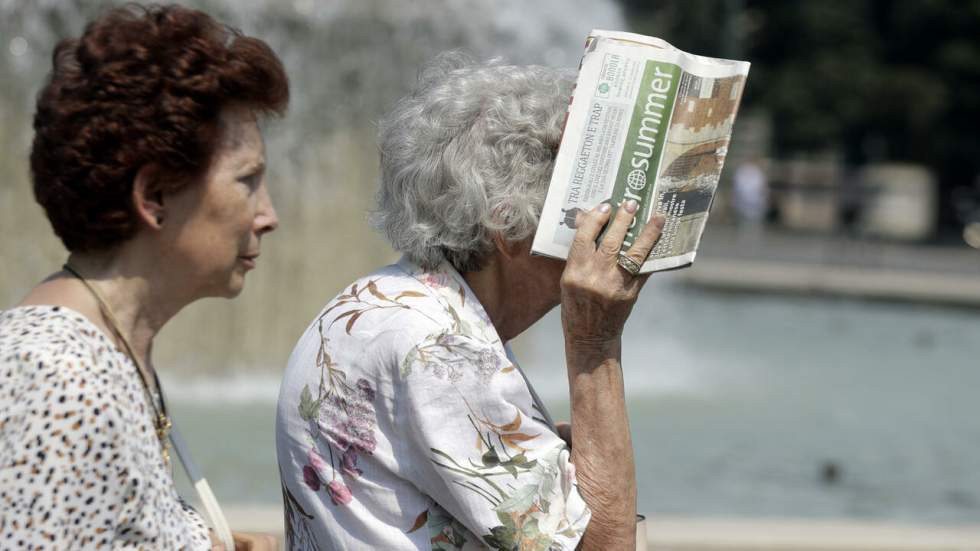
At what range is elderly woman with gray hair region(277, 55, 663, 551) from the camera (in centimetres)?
201

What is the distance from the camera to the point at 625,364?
415 inches

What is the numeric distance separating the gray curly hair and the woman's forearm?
0.75 feet

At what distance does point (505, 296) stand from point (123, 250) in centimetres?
70

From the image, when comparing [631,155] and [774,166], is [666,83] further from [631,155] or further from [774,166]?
[774,166]

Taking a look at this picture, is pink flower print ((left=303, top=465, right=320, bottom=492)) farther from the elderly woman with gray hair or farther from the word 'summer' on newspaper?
the word 'summer' on newspaper

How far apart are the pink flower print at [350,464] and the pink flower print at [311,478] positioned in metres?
0.06

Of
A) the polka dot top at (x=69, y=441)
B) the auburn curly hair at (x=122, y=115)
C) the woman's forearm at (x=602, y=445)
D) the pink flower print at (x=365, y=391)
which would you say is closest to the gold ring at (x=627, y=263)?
the woman's forearm at (x=602, y=445)

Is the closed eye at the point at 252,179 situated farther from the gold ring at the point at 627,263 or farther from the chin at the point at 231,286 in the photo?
the gold ring at the point at 627,263

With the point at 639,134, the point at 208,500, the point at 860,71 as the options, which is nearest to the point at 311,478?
the point at 208,500

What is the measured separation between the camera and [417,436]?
2.01 meters

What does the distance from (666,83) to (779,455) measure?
5559 mm

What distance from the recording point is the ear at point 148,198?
1.75 metres

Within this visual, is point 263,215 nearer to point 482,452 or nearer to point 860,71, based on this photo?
point 482,452

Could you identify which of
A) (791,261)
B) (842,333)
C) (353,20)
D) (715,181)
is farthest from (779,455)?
(791,261)
